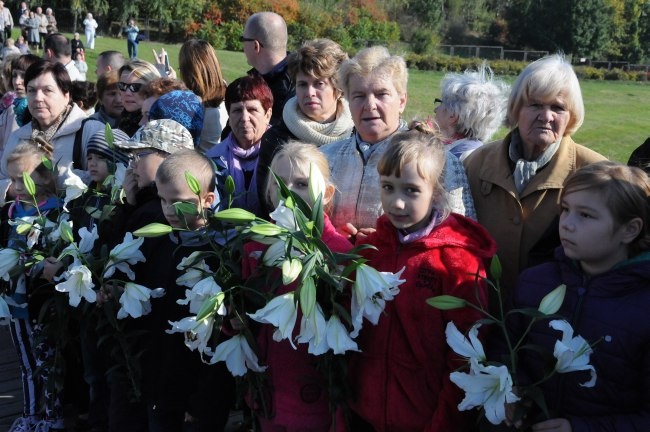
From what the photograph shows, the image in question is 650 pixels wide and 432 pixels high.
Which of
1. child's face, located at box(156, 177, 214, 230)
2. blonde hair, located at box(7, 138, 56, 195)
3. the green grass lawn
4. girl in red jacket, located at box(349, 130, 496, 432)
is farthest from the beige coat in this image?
the green grass lawn

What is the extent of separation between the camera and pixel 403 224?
2621mm

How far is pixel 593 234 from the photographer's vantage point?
7.68ft

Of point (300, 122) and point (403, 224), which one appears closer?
point (403, 224)

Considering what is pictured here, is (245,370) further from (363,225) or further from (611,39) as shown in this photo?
(611,39)

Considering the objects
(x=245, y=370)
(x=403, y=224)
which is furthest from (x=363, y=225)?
(x=245, y=370)

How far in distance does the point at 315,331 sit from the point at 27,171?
2.57 m

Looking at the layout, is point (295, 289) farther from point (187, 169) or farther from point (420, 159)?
point (187, 169)

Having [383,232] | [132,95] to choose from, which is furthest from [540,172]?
[132,95]

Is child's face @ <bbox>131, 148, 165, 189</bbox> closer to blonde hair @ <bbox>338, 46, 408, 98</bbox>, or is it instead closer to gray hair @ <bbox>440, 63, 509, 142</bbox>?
blonde hair @ <bbox>338, 46, 408, 98</bbox>

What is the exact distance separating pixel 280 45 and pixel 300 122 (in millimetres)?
1464

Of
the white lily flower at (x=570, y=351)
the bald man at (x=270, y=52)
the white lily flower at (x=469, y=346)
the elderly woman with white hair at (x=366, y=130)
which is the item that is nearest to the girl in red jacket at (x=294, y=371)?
the elderly woman with white hair at (x=366, y=130)

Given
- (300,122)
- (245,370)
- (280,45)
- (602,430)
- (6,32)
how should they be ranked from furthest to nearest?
(6,32) → (280,45) → (300,122) → (245,370) → (602,430)

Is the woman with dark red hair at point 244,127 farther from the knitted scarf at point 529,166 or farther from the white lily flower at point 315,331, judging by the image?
the white lily flower at point 315,331

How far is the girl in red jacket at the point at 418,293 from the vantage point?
257 cm
